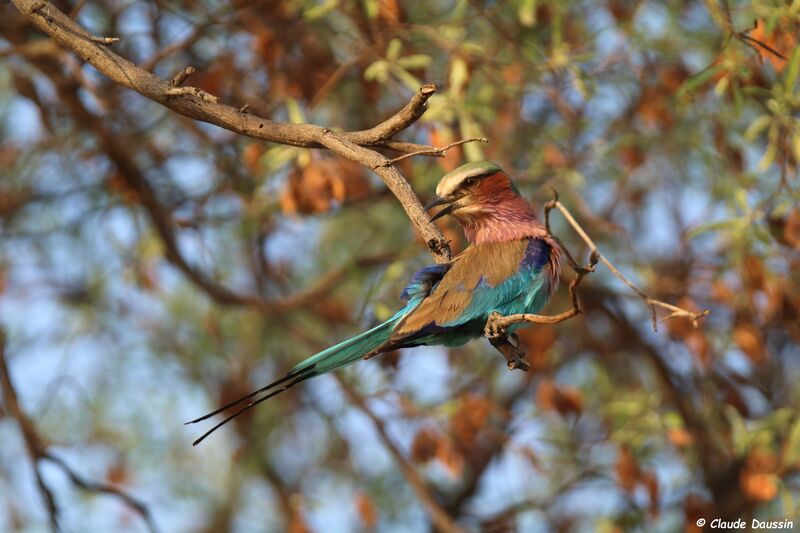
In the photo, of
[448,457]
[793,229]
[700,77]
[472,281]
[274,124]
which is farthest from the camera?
[448,457]

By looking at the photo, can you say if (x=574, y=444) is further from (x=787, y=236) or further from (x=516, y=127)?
(x=787, y=236)

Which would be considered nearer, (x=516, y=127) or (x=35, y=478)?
(x=35, y=478)

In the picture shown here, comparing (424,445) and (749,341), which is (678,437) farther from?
(424,445)

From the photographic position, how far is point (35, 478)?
14.9 feet

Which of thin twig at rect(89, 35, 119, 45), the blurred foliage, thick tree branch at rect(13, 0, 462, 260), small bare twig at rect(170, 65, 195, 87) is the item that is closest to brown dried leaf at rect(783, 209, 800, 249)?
the blurred foliage

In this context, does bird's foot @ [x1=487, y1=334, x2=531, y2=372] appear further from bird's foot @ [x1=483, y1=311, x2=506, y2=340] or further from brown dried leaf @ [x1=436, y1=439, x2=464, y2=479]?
brown dried leaf @ [x1=436, y1=439, x2=464, y2=479]

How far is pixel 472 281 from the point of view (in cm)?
360

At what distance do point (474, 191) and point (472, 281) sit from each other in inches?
24.9

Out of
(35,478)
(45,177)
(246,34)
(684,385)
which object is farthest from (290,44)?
(684,385)

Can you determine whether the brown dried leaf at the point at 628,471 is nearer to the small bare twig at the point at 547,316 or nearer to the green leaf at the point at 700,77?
the green leaf at the point at 700,77

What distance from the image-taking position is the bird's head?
13.5 feet

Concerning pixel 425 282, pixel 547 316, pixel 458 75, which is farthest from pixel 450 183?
pixel 547 316

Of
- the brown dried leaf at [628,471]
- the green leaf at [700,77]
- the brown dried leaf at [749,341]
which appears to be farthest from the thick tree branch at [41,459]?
the brown dried leaf at [749,341]

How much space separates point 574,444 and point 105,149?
3.44m
